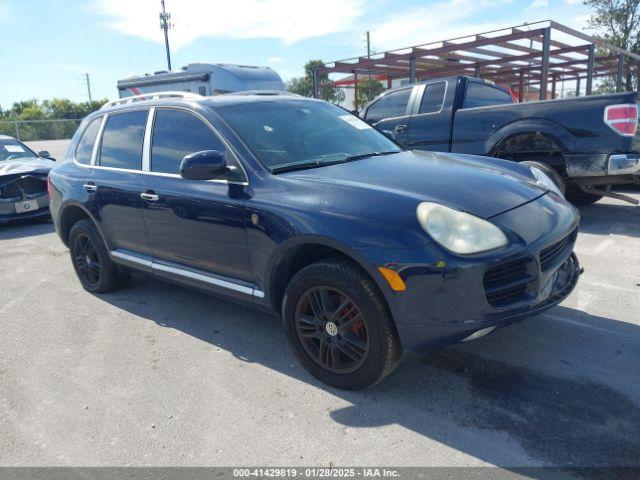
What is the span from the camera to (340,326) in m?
2.78

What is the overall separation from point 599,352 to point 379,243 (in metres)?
1.74

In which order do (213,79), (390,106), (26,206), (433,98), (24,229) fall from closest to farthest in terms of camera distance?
(433,98)
(390,106)
(26,206)
(24,229)
(213,79)

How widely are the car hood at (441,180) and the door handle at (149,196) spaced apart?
120 centimetres

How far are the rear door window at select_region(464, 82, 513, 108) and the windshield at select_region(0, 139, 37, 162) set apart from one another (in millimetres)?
7848

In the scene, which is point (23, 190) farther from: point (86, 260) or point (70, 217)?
point (86, 260)

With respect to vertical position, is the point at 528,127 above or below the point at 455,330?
above

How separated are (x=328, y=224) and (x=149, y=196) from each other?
1.72 meters

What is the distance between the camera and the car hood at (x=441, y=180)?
272cm

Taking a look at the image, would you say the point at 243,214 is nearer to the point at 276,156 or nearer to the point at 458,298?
the point at 276,156

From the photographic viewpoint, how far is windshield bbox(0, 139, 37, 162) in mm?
9141

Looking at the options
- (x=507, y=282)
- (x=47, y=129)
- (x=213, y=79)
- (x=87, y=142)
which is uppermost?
(x=213, y=79)

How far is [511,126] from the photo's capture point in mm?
6320

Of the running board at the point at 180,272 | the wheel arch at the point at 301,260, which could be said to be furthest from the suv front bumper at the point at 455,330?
the running board at the point at 180,272

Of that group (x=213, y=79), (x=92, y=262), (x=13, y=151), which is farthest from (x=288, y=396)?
(x=213, y=79)
